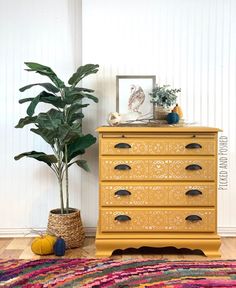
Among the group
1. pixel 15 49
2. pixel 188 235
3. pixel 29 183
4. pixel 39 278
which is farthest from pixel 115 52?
pixel 39 278

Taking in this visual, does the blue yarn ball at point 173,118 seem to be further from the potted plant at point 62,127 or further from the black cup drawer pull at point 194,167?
the potted plant at point 62,127

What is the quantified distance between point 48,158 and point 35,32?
1.15m

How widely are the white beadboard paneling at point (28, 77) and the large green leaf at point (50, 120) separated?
598 mm

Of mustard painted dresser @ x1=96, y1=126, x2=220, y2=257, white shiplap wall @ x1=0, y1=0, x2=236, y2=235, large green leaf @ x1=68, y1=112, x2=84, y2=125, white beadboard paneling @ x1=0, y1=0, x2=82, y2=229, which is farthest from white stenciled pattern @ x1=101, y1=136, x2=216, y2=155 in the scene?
white beadboard paneling @ x1=0, y1=0, x2=82, y2=229

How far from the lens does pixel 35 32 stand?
12.3ft

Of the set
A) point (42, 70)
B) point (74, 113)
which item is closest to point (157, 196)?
point (74, 113)

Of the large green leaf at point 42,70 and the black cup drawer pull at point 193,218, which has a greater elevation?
the large green leaf at point 42,70

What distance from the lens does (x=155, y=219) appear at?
10.5 feet

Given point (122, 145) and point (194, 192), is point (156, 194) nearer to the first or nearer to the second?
point (194, 192)

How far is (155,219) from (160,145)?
0.54 meters

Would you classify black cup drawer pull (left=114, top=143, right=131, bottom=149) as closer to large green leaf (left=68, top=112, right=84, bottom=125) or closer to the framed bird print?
large green leaf (left=68, top=112, right=84, bottom=125)

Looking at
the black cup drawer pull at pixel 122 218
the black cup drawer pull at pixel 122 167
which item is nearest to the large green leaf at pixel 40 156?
the black cup drawer pull at pixel 122 167

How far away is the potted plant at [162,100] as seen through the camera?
3.51 meters

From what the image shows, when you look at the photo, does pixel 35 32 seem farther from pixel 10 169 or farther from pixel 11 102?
pixel 10 169
